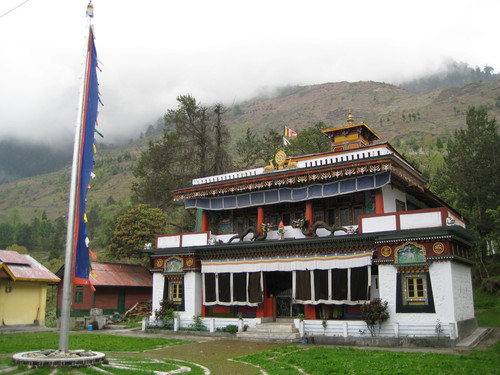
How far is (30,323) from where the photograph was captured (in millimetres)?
25750

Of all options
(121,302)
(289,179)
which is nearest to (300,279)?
(289,179)

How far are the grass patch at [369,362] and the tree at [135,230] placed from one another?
20736 mm

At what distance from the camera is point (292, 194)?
23203 mm

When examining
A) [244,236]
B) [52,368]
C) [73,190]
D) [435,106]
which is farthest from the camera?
[435,106]

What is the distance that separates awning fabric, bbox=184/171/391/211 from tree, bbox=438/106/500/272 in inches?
676

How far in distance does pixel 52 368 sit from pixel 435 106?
149 meters

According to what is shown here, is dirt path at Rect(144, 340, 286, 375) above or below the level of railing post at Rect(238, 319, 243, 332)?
below

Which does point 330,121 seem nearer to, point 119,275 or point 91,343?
point 119,275

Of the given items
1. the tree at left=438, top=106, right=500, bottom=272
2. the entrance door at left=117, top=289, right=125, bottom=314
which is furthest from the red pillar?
the tree at left=438, top=106, right=500, bottom=272

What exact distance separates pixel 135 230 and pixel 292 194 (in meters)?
16.2

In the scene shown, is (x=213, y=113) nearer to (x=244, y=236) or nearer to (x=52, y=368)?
(x=244, y=236)

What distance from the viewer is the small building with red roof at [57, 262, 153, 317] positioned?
3031 centimetres

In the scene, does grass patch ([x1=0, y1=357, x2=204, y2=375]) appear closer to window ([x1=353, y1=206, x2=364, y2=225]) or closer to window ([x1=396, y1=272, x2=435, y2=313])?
window ([x1=396, y1=272, x2=435, y2=313])

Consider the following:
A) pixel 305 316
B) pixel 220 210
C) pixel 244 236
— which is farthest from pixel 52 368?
pixel 220 210
